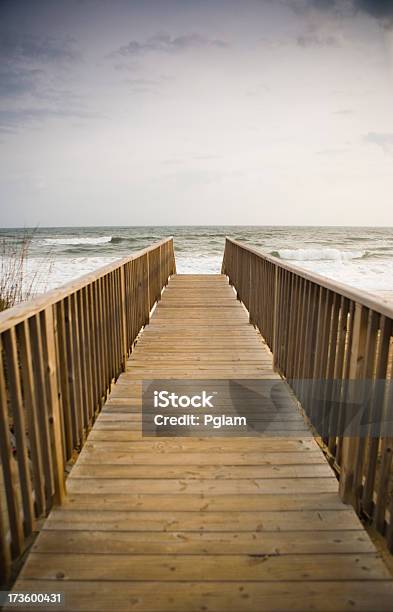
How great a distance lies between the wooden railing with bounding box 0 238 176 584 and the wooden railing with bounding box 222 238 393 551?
1.39 meters

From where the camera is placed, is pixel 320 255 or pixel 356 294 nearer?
pixel 356 294

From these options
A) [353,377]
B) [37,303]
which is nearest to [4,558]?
[37,303]

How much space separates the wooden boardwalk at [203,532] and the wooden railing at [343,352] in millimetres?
149

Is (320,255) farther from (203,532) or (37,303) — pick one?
(37,303)

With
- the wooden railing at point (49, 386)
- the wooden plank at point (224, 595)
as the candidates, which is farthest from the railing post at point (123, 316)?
the wooden plank at point (224, 595)

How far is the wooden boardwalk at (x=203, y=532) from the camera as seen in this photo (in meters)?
1.22

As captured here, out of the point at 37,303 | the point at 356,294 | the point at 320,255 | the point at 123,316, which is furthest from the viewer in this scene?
the point at 320,255

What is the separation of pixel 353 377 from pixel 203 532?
96 centimetres

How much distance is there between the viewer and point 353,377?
162 cm

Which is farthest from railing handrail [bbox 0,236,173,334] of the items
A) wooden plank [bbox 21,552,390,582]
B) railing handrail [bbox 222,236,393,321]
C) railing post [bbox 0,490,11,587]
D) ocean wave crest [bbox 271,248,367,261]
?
ocean wave crest [bbox 271,248,367,261]

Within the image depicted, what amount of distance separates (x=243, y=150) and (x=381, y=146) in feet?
40.6

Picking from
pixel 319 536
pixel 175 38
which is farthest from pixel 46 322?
pixel 175 38

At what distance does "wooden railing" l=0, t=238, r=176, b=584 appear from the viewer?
4.10ft

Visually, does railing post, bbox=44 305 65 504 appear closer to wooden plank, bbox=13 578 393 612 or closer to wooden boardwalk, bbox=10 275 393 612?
wooden boardwalk, bbox=10 275 393 612
